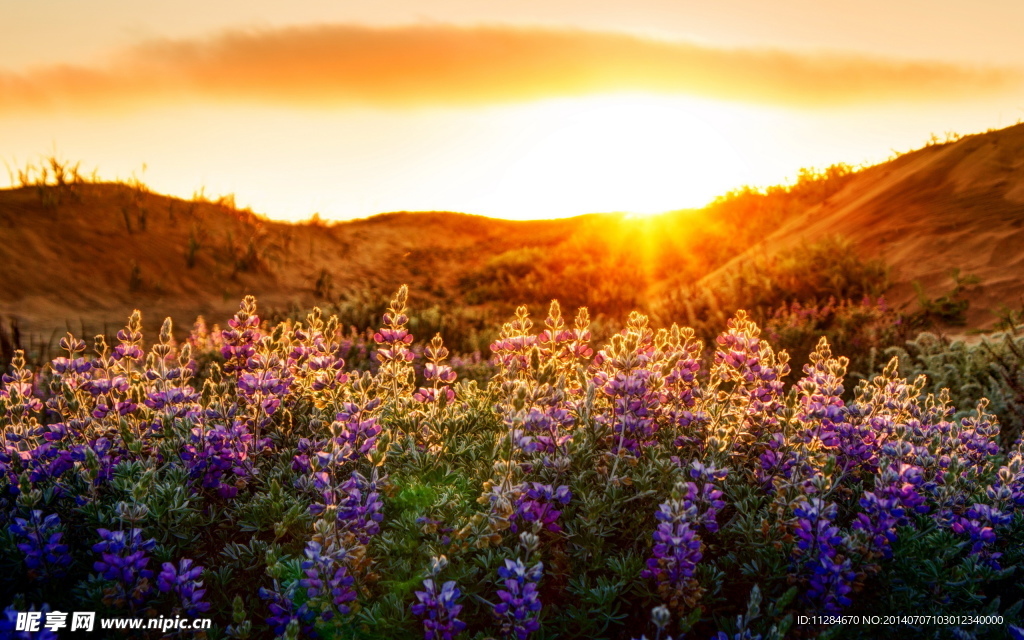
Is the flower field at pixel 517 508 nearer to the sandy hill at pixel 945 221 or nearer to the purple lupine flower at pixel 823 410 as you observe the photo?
the purple lupine flower at pixel 823 410

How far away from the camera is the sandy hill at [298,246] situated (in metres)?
12.2

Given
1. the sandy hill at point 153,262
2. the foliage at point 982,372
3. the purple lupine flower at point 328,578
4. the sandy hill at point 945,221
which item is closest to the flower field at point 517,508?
the purple lupine flower at point 328,578

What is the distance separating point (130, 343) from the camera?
3.80 m

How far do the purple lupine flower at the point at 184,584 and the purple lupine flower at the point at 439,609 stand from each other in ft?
2.62

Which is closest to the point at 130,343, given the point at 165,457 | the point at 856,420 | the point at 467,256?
the point at 165,457

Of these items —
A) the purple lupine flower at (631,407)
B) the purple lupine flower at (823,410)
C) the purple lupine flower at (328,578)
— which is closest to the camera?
the purple lupine flower at (328,578)

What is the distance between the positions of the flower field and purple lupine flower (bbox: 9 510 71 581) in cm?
1

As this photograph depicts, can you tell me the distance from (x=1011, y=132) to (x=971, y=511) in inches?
672

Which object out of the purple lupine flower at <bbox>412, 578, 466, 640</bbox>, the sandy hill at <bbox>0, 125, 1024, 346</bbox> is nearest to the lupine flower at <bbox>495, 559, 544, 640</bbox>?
the purple lupine flower at <bbox>412, 578, 466, 640</bbox>

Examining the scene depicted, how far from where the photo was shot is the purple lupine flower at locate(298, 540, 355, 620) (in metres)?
2.32

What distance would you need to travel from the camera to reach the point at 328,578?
2.36m

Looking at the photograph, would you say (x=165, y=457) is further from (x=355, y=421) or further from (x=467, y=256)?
(x=467, y=256)

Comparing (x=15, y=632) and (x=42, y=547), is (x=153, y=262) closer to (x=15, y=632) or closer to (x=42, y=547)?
(x=42, y=547)

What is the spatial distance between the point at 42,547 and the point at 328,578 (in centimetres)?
118
